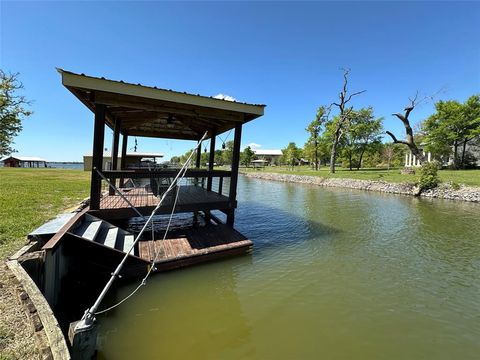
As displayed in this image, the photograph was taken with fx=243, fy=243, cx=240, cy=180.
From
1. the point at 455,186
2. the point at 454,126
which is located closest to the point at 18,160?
the point at 455,186

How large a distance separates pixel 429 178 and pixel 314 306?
21717mm

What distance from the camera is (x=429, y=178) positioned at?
20.7 meters

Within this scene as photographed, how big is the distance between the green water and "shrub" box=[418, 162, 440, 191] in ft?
45.1

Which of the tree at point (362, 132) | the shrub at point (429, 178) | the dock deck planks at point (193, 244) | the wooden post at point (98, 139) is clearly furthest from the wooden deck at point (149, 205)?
the tree at point (362, 132)

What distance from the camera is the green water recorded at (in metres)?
3.78

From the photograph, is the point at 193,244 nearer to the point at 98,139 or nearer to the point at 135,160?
the point at 98,139

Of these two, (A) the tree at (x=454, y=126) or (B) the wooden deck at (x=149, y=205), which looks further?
(A) the tree at (x=454, y=126)

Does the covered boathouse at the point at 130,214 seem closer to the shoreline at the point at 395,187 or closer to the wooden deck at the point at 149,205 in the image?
the wooden deck at the point at 149,205

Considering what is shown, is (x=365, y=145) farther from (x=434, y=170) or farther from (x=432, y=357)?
(x=432, y=357)

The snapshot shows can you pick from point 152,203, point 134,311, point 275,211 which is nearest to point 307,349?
point 134,311

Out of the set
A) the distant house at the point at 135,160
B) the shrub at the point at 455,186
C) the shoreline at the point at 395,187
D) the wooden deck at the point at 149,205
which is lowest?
the wooden deck at the point at 149,205

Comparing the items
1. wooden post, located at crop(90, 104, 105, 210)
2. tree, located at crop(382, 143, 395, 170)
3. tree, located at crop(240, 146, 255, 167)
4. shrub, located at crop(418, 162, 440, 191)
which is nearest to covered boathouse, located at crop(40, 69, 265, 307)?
wooden post, located at crop(90, 104, 105, 210)

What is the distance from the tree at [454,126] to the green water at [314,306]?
1344 inches

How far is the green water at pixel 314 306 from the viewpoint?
3775mm
